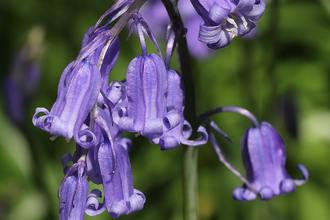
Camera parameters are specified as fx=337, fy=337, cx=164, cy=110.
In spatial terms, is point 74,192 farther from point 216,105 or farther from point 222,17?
point 216,105

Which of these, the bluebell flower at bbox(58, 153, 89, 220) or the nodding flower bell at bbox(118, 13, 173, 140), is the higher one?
the nodding flower bell at bbox(118, 13, 173, 140)

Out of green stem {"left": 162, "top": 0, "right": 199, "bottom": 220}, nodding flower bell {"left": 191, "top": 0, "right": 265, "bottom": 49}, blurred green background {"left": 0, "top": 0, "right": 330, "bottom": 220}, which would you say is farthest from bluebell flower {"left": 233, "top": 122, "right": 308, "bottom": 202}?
blurred green background {"left": 0, "top": 0, "right": 330, "bottom": 220}

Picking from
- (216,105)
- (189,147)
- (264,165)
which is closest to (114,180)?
(189,147)

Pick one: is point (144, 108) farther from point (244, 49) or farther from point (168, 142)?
point (244, 49)

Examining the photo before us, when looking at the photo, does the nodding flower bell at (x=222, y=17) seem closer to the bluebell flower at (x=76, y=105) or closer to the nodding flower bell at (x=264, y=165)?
the bluebell flower at (x=76, y=105)

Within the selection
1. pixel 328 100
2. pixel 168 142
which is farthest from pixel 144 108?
pixel 328 100

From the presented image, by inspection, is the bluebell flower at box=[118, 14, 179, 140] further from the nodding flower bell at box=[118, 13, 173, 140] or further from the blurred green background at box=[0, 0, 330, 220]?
the blurred green background at box=[0, 0, 330, 220]

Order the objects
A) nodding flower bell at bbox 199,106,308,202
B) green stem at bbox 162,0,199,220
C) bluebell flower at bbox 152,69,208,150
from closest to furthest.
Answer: bluebell flower at bbox 152,69,208,150 → green stem at bbox 162,0,199,220 → nodding flower bell at bbox 199,106,308,202
